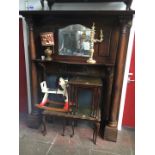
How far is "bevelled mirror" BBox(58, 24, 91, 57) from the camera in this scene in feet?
6.10

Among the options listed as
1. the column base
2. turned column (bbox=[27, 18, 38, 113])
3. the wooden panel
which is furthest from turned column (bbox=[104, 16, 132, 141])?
the wooden panel

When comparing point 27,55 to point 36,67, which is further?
point 27,55

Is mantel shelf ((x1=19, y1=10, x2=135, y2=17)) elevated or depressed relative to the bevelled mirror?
elevated

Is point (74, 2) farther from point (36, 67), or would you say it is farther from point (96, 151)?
point (96, 151)

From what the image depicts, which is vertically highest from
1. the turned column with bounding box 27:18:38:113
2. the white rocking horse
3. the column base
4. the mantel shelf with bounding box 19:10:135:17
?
the mantel shelf with bounding box 19:10:135:17

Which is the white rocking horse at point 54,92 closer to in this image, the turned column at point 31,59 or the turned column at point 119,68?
the turned column at point 31,59

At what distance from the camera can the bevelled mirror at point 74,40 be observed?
1860 millimetres

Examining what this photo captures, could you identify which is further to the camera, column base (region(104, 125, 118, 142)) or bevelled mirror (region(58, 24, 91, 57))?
column base (region(104, 125, 118, 142))

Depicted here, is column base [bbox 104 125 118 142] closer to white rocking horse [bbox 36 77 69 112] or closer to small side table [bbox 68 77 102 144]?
small side table [bbox 68 77 102 144]

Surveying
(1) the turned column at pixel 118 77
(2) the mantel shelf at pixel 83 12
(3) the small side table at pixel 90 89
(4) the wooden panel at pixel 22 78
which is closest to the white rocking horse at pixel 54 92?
(3) the small side table at pixel 90 89

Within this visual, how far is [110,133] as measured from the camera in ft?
6.52
